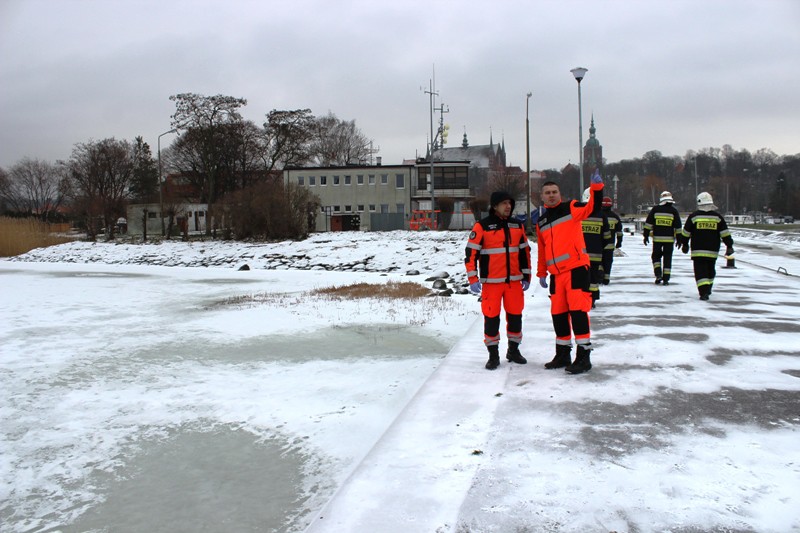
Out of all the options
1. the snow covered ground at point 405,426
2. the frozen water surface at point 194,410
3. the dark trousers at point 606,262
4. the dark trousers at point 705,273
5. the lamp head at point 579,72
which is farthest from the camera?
the lamp head at point 579,72

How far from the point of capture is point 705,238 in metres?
9.91

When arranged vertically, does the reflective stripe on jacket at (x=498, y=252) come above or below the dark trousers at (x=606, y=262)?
above

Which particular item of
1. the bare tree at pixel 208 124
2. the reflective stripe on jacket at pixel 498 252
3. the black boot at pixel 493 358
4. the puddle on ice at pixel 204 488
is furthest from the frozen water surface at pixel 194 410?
the bare tree at pixel 208 124

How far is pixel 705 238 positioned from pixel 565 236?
17.9ft

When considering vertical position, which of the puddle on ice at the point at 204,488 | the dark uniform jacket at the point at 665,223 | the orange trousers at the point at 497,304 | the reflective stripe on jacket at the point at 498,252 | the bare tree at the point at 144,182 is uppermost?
the bare tree at the point at 144,182

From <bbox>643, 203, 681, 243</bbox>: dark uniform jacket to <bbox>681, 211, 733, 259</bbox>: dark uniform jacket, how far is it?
142cm

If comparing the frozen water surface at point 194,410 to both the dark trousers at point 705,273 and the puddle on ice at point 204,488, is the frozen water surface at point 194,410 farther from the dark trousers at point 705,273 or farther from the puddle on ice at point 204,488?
the dark trousers at point 705,273

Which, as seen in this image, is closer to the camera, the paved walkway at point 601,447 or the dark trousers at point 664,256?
the paved walkway at point 601,447

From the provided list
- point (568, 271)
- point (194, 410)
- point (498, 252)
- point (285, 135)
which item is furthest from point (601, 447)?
point (285, 135)

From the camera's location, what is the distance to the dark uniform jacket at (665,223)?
38.4ft

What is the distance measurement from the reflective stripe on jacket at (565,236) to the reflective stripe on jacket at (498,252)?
206mm

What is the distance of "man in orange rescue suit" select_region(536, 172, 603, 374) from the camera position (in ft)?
18.1

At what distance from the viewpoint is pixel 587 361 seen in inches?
216

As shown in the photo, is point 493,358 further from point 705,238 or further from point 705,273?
point 705,238
